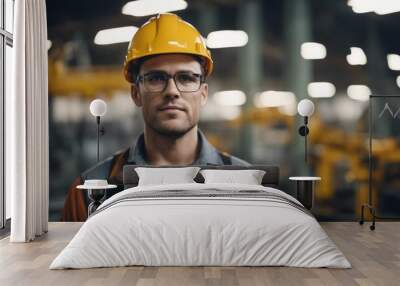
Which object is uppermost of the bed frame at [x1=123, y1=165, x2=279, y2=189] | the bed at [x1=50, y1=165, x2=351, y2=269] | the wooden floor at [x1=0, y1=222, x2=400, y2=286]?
the bed frame at [x1=123, y1=165, x2=279, y2=189]

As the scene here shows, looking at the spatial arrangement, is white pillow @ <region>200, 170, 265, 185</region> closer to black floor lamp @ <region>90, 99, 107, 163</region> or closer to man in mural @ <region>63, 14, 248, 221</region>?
man in mural @ <region>63, 14, 248, 221</region>

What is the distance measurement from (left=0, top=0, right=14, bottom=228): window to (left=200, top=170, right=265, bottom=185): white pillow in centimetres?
230

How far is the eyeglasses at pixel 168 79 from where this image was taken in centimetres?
724

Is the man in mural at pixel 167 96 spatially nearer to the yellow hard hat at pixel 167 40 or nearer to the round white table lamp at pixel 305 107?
the yellow hard hat at pixel 167 40

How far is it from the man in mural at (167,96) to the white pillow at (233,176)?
56 cm

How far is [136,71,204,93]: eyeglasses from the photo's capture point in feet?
23.8

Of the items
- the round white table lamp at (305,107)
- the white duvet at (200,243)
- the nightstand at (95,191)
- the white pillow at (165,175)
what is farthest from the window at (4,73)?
the round white table lamp at (305,107)

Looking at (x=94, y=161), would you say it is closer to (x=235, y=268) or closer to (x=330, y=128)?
(x=330, y=128)

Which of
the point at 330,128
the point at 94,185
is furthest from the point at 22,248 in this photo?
the point at 330,128

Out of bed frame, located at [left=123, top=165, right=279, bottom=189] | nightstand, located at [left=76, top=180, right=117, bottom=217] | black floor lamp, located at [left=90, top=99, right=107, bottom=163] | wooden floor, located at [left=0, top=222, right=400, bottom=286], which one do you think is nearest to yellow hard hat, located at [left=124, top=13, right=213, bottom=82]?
black floor lamp, located at [left=90, top=99, right=107, bottom=163]

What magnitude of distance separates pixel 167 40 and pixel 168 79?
490 mm

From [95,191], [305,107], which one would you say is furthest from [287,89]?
[95,191]

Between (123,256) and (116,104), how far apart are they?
3289mm

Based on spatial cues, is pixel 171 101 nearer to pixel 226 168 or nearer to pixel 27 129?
pixel 226 168
